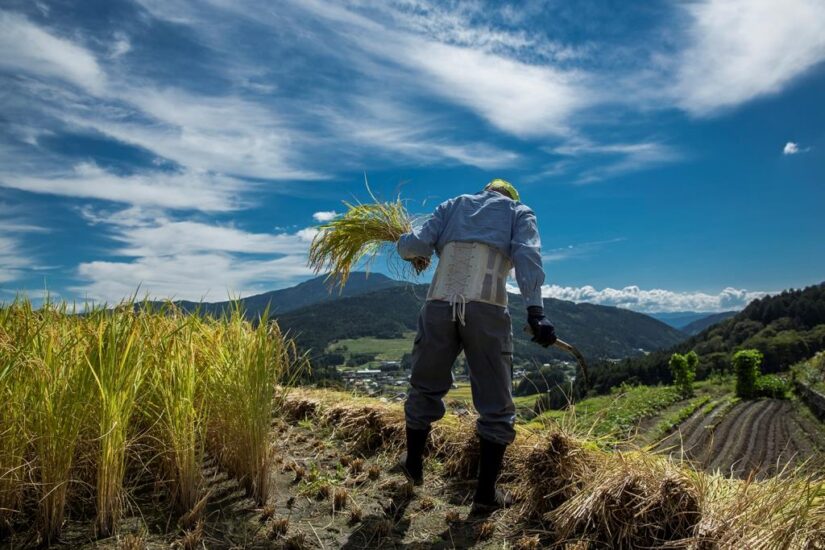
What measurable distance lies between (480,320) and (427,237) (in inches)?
32.0

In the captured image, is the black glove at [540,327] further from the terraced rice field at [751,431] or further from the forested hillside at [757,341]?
the forested hillside at [757,341]

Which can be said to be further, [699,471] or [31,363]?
[699,471]

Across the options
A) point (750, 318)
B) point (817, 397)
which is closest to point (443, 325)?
point (817, 397)

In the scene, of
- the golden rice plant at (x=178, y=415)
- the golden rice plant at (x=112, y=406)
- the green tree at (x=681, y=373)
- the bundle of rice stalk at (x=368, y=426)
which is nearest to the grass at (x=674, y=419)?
the green tree at (x=681, y=373)

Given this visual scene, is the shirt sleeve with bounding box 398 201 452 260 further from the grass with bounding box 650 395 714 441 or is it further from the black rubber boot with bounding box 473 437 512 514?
the grass with bounding box 650 395 714 441

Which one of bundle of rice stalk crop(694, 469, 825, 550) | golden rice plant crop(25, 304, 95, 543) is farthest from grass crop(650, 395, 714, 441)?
golden rice plant crop(25, 304, 95, 543)

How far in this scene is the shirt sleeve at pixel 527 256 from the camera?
11.3 feet

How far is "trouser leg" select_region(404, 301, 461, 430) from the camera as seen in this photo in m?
3.69

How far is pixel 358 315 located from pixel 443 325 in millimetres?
195940

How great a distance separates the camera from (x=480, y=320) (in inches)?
141

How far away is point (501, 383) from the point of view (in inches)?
138

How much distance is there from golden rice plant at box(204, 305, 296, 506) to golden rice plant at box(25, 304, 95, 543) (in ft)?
2.39

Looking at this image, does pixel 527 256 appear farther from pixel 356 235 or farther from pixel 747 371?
pixel 747 371

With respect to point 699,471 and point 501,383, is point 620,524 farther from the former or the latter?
point 501,383
